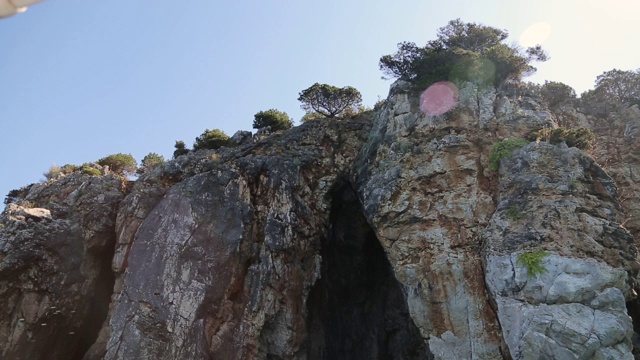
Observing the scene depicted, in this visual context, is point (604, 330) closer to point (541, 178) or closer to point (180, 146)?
point (541, 178)

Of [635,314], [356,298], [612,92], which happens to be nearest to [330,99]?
[356,298]

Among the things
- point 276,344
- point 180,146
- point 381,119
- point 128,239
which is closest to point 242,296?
point 276,344

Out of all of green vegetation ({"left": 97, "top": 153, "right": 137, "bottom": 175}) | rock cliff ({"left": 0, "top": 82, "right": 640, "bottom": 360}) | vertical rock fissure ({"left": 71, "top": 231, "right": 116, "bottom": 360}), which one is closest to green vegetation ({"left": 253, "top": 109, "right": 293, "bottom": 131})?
rock cliff ({"left": 0, "top": 82, "right": 640, "bottom": 360})

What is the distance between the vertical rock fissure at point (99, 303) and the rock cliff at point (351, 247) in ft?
0.23

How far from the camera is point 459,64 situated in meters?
22.8

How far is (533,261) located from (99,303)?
17.6 meters

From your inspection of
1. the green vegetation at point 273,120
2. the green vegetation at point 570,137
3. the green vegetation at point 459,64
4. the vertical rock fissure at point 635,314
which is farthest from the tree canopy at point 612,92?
the green vegetation at point 273,120

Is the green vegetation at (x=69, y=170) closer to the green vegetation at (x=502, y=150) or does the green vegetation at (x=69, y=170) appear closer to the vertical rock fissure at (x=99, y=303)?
the vertical rock fissure at (x=99, y=303)

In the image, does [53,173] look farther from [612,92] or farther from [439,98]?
[612,92]

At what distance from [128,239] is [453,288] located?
13.6 meters

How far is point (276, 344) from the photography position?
1930 centimetres

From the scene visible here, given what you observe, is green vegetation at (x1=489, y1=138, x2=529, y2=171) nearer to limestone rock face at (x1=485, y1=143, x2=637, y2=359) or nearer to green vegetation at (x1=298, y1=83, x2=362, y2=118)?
limestone rock face at (x1=485, y1=143, x2=637, y2=359)

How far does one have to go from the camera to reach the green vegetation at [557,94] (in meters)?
25.4

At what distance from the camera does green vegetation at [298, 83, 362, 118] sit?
29.9 m
